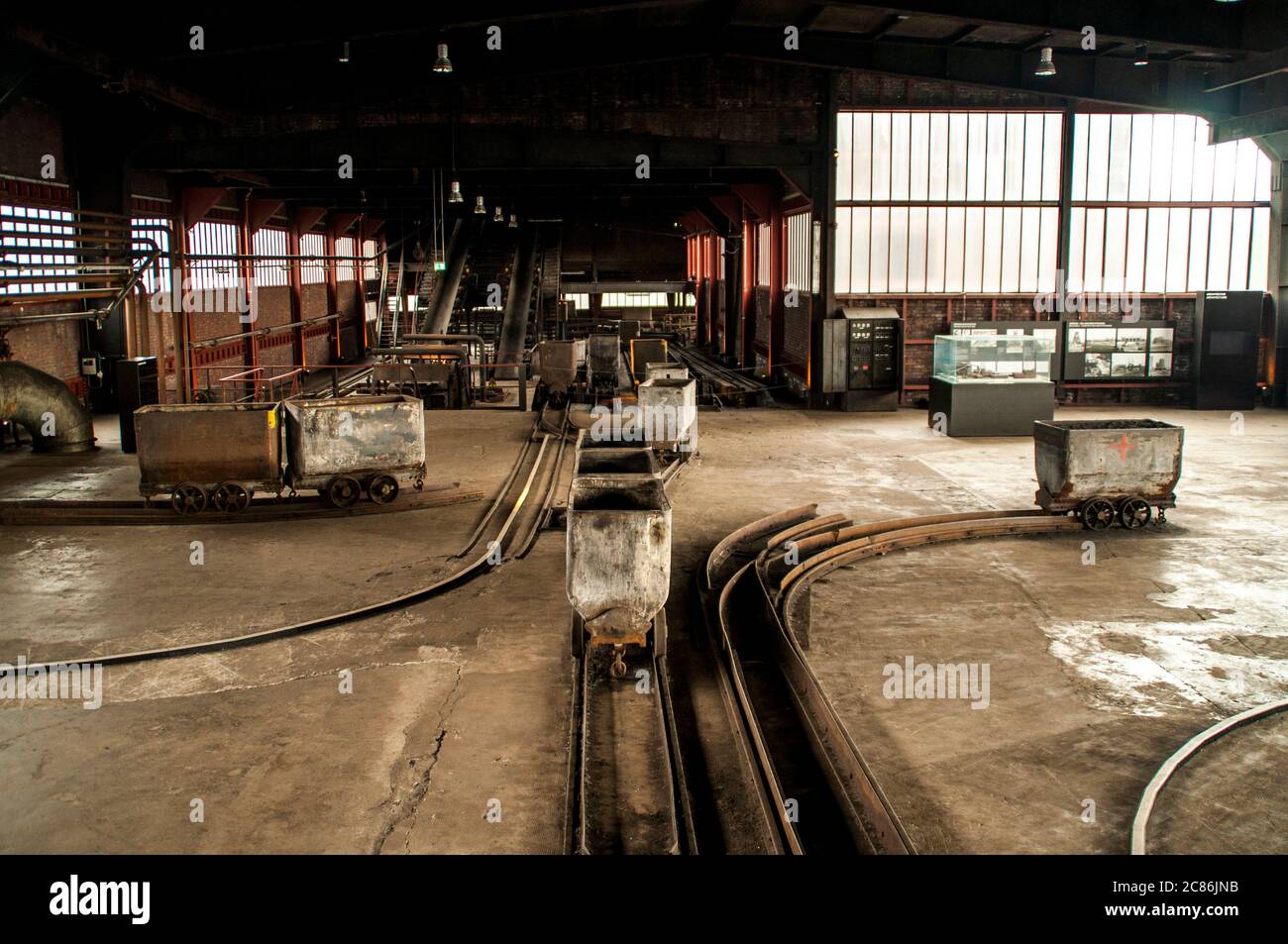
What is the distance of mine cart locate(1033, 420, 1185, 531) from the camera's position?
11594 mm

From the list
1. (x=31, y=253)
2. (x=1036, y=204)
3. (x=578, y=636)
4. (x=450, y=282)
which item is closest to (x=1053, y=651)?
(x=578, y=636)

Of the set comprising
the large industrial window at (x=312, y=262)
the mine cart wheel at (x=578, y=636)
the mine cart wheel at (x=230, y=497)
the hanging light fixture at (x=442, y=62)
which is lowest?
the mine cart wheel at (x=578, y=636)

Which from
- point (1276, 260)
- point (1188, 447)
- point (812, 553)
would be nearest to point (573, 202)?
point (1276, 260)

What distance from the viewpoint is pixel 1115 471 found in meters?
11.7

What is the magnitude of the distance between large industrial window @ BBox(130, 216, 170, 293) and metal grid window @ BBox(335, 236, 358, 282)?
56.6 feet

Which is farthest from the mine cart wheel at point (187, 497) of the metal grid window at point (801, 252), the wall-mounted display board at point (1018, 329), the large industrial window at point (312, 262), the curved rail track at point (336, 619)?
the large industrial window at point (312, 262)

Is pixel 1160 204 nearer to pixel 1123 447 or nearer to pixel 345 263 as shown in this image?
pixel 1123 447

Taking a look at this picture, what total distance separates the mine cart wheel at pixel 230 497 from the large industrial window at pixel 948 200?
1414cm

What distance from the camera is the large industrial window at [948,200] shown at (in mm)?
21875

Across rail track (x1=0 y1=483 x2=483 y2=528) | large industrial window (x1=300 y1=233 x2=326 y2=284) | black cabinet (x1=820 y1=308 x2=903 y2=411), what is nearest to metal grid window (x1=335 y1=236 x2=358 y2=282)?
large industrial window (x1=300 y1=233 x2=326 y2=284)

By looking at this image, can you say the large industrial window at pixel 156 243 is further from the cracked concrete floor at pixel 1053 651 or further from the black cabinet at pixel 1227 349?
the black cabinet at pixel 1227 349

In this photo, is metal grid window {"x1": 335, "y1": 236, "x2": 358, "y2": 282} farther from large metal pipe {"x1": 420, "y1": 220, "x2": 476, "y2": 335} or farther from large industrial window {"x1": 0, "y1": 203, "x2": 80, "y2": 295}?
large industrial window {"x1": 0, "y1": 203, "x2": 80, "y2": 295}

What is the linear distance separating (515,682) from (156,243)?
59.3 feet

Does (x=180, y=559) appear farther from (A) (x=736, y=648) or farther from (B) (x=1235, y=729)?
(B) (x=1235, y=729)
